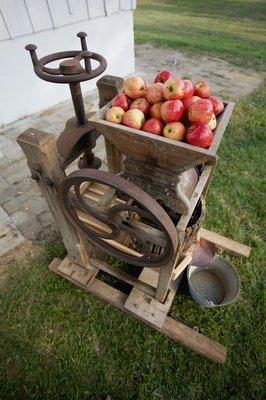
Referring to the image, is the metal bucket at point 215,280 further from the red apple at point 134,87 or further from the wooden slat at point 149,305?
the red apple at point 134,87

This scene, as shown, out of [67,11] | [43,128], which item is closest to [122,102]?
[43,128]

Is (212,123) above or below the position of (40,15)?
above

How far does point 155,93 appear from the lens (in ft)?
4.95

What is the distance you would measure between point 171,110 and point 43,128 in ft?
10.4

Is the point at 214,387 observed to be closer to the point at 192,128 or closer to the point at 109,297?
the point at 109,297

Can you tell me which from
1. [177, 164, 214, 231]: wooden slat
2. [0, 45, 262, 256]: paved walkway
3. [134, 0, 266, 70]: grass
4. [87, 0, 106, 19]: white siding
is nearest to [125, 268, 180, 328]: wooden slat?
[177, 164, 214, 231]: wooden slat

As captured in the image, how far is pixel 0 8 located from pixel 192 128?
11.3ft

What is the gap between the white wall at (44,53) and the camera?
3.80 m

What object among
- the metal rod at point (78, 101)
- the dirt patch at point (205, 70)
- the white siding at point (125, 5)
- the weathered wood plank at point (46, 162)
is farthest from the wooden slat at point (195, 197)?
the white siding at point (125, 5)

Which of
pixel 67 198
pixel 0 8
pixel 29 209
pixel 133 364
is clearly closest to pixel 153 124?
pixel 67 198

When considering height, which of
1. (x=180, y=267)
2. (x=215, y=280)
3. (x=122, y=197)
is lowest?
(x=215, y=280)

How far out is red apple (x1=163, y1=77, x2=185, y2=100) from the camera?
4.61 ft

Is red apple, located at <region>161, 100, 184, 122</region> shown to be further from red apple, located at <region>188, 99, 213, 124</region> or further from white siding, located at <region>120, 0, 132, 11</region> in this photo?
white siding, located at <region>120, 0, 132, 11</region>

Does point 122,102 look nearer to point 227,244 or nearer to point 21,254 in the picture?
point 227,244
